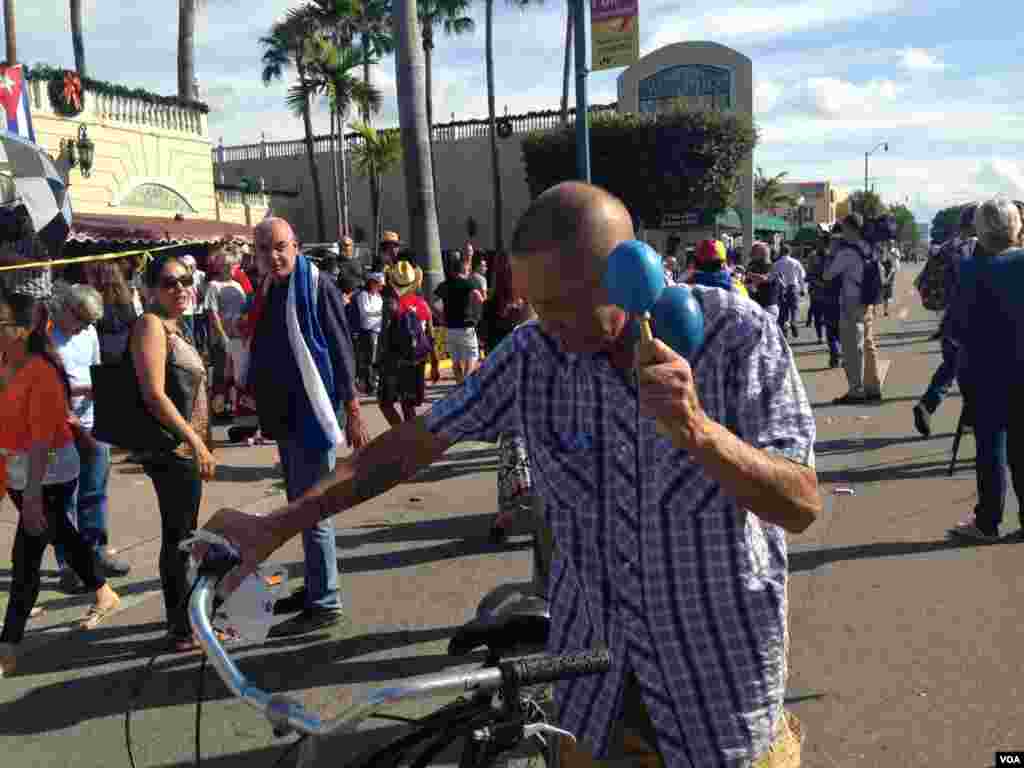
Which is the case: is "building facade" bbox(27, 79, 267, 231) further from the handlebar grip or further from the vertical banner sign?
the handlebar grip

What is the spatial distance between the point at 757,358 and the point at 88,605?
485 centimetres

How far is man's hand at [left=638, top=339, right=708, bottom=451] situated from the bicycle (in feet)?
1.21

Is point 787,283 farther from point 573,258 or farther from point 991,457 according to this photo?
point 573,258

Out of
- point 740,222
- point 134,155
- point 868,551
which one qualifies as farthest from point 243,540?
point 740,222

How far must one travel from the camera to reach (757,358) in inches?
66.1

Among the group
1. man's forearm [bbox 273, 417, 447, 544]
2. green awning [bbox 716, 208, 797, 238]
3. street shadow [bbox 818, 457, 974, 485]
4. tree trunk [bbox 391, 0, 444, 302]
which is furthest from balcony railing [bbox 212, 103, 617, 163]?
man's forearm [bbox 273, 417, 447, 544]

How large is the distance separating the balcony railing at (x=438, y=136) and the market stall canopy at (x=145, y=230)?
13001mm

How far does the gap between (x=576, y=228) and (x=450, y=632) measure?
3.55 meters

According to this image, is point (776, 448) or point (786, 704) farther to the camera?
point (786, 704)

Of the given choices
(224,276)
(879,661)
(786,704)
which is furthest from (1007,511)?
(224,276)

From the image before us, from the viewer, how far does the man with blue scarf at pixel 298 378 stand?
481 centimetres

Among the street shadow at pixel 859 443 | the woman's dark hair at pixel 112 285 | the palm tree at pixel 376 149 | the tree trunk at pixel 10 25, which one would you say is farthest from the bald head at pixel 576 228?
the palm tree at pixel 376 149

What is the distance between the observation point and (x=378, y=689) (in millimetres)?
1318

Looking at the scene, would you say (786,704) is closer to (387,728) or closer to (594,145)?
(387,728)
